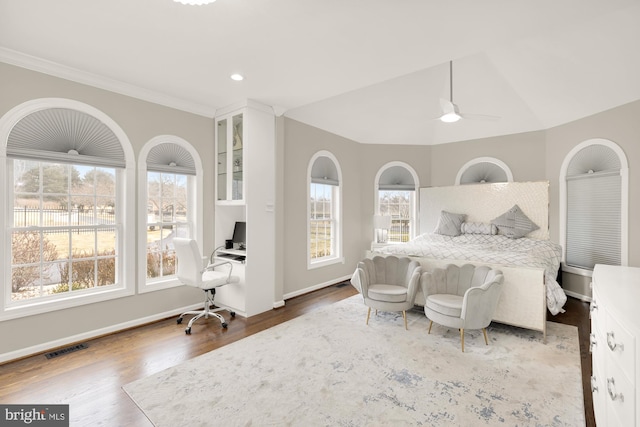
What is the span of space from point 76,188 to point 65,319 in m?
Result: 1.36

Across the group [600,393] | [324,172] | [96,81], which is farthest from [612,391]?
[96,81]

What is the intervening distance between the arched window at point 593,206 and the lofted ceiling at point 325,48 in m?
0.69

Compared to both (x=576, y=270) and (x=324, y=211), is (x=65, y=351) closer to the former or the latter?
(x=324, y=211)

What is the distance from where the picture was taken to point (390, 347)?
3.10 meters

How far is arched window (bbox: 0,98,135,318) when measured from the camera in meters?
2.92

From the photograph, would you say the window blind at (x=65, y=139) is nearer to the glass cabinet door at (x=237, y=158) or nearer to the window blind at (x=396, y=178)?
the glass cabinet door at (x=237, y=158)

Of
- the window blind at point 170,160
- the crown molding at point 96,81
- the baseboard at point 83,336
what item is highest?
the crown molding at point 96,81

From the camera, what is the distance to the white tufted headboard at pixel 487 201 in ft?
17.1

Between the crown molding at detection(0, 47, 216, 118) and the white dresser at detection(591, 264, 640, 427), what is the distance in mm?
4461

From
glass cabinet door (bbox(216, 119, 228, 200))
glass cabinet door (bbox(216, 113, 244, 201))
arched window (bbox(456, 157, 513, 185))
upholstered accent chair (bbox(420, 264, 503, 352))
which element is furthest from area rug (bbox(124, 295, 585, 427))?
arched window (bbox(456, 157, 513, 185))

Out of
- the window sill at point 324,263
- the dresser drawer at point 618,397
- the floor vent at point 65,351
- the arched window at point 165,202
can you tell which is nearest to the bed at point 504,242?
the window sill at point 324,263

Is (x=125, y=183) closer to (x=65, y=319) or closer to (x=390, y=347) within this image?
(x=65, y=319)

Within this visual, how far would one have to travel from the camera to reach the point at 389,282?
4.09 meters

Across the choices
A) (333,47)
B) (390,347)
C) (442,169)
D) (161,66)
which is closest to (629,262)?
(442,169)
